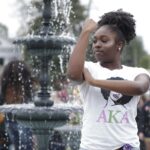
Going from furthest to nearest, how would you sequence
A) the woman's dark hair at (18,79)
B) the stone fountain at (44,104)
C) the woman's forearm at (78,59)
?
1. the stone fountain at (44,104)
2. the woman's dark hair at (18,79)
3. the woman's forearm at (78,59)

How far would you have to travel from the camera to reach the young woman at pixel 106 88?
317cm

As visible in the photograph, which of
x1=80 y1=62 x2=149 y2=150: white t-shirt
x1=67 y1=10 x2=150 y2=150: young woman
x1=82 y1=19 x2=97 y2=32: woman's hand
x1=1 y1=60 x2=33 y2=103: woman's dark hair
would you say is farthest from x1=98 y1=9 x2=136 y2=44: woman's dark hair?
x1=1 y1=60 x2=33 y2=103: woman's dark hair

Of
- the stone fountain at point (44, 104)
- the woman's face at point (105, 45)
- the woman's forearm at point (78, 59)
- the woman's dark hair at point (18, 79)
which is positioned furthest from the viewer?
the stone fountain at point (44, 104)

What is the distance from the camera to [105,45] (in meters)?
3.29

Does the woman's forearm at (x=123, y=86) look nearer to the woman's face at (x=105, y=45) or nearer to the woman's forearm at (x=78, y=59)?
the woman's forearm at (x=78, y=59)

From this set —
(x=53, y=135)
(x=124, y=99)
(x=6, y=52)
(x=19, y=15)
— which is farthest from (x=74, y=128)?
(x=6, y=52)

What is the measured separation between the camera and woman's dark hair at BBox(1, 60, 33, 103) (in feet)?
20.6

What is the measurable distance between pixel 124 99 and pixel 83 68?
11.0 inches

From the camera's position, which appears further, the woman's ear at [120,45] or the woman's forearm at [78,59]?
the woman's ear at [120,45]

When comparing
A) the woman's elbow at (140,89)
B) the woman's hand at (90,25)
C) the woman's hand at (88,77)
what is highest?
the woman's hand at (90,25)

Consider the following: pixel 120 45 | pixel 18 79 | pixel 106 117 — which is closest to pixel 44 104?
pixel 18 79

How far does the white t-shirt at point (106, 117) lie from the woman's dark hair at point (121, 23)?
25 cm

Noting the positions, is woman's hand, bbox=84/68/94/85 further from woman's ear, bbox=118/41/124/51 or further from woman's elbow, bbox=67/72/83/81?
woman's ear, bbox=118/41/124/51

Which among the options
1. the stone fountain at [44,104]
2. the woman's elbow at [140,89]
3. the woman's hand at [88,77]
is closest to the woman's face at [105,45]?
the woman's hand at [88,77]
